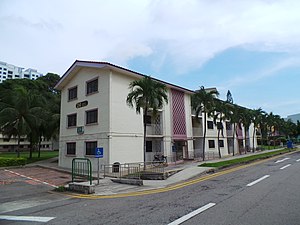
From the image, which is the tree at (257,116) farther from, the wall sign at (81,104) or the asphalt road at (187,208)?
the asphalt road at (187,208)

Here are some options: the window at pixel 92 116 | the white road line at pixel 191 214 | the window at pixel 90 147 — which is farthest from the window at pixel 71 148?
the white road line at pixel 191 214

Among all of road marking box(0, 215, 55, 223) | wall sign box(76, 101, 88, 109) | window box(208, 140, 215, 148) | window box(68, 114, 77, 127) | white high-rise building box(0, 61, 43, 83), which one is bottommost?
road marking box(0, 215, 55, 223)

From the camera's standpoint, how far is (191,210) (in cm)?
672

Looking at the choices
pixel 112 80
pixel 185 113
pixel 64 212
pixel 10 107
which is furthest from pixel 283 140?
pixel 64 212

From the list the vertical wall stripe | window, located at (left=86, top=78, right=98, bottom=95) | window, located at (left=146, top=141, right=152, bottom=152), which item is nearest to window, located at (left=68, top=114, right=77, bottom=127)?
window, located at (left=86, top=78, right=98, bottom=95)

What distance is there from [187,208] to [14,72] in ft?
425

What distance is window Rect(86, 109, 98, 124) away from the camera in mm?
21344

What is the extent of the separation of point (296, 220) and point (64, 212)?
20.7 feet

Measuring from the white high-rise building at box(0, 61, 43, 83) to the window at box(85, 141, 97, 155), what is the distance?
328ft

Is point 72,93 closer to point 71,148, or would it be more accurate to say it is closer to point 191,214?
point 71,148

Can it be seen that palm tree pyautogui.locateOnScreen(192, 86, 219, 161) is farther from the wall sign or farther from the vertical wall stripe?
the wall sign

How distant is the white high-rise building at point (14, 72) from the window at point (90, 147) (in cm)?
9996

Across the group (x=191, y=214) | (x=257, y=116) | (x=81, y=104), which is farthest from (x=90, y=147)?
(x=257, y=116)

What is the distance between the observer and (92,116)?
71.5 feet
